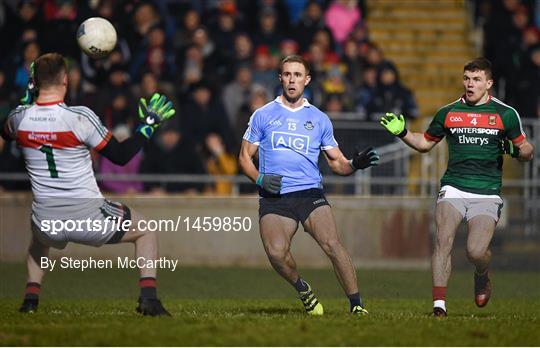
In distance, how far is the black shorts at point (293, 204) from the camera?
12805mm

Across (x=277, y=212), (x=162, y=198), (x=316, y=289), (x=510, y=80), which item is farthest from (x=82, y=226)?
(x=510, y=80)

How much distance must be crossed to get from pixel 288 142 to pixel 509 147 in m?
2.09

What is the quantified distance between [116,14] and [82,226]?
38.8 feet

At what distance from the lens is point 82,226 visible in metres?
11.7

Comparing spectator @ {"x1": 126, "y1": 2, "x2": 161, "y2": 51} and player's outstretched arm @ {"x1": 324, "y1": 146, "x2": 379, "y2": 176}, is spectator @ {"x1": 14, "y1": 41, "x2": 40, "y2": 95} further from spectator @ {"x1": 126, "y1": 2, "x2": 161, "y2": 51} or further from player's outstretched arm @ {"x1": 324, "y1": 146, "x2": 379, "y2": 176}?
player's outstretched arm @ {"x1": 324, "y1": 146, "x2": 379, "y2": 176}

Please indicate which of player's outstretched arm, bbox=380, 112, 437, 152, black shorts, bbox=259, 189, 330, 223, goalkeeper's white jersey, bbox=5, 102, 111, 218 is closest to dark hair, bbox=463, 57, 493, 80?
player's outstretched arm, bbox=380, 112, 437, 152

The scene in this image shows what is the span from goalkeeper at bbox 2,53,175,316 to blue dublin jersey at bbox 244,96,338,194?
1293mm

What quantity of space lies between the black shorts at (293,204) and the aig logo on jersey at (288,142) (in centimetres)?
40

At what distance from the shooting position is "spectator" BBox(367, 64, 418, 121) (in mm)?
22031

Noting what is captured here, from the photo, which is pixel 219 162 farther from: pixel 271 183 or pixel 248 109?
pixel 271 183

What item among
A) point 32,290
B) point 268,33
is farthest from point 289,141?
point 268,33

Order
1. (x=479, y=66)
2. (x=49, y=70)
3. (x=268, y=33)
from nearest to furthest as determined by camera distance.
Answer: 1. (x=49, y=70)
2. (x=479, y=66)
3. (x=268, y=33)

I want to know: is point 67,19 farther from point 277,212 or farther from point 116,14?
point 277,212

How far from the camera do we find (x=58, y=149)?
38.4 feet
